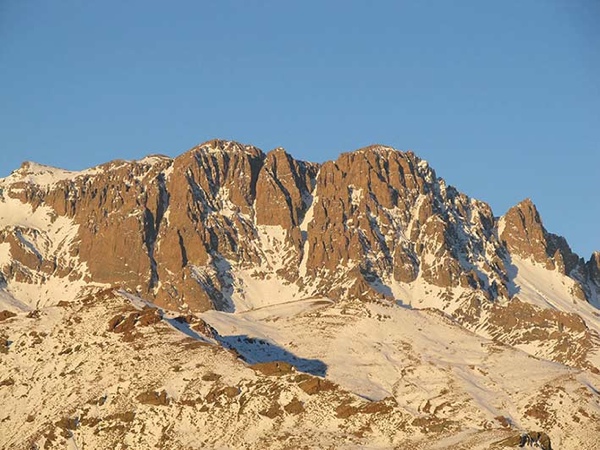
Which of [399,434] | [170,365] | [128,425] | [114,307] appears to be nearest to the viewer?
[399,434]

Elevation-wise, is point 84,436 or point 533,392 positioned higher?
point 533,392

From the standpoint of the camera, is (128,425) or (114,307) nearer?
(128,425)

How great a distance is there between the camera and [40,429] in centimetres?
Answer: 14688

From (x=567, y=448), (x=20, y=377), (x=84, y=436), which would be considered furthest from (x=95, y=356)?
(x=567, y=448)

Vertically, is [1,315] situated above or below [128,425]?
above

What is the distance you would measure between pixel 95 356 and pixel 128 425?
21.3 meters

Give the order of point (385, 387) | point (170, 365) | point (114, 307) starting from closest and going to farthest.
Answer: point (170, 365) → point (114, 307) → point (385, 387)

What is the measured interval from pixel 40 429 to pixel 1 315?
38.9 meters

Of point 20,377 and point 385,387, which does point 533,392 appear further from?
point 20,377

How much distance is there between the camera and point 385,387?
192750mm

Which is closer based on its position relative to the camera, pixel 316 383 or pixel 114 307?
pixel 316 383

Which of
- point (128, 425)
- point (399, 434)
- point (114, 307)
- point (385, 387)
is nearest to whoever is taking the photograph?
point (399, 434)

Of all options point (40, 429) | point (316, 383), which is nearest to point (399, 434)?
point (316, 383)

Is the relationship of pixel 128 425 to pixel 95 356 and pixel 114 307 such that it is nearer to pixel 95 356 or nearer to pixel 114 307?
pixel 95 356
